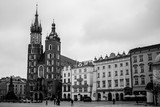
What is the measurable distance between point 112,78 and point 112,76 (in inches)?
24.5

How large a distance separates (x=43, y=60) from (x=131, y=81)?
51.7 metres

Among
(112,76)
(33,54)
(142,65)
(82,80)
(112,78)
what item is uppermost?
(33,54)

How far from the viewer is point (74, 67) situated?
279 ft

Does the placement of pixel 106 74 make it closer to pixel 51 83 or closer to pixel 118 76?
pixel 118 76

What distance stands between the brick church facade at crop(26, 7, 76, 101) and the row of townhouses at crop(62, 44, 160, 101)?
977 cm

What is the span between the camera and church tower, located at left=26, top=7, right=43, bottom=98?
10638cm

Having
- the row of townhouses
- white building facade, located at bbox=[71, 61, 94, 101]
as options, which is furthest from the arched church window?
white building facade, located at bbox=[71, 61, 94, 101]

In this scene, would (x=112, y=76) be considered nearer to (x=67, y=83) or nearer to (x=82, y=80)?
(x=82, y=80)

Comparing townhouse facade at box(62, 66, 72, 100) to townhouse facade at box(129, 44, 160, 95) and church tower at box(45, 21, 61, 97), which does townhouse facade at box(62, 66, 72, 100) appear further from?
townhouse facade at box(129, 44, 160, 95)

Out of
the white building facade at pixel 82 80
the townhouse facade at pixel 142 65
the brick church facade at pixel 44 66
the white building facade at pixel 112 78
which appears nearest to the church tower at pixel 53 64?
the brick church facade at pixel 44 66

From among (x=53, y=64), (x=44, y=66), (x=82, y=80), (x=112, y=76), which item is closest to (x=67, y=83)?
(x=82, y=80)

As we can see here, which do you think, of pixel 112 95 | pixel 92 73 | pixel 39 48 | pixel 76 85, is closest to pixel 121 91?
pixel 112 95

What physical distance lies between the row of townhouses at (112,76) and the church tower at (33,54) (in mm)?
23713

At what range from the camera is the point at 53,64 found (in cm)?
9888
